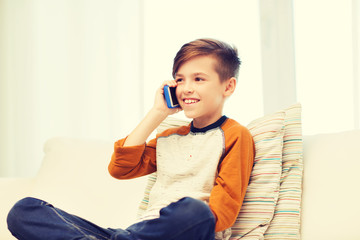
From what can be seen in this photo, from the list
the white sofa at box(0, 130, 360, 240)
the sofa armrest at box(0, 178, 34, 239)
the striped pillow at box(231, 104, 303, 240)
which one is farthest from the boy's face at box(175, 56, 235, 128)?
the sofa armrest at box(0, 178, 34, 239)

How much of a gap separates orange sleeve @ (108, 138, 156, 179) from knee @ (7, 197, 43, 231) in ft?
1.00

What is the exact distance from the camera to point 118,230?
1.12 m

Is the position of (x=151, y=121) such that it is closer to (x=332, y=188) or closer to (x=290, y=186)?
(x=290, y=186)

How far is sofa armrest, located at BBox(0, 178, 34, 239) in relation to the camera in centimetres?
169

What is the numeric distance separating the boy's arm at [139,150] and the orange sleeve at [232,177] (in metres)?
0.24

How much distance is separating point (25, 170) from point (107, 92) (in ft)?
2.81

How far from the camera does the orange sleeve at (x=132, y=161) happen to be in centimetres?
139

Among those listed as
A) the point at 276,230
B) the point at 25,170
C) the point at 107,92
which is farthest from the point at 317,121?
the point at 25,170

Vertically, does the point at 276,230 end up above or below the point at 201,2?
below

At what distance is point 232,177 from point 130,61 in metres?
1.66

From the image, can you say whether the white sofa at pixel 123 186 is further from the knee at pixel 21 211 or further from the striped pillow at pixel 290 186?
the knee at pixel 21 211

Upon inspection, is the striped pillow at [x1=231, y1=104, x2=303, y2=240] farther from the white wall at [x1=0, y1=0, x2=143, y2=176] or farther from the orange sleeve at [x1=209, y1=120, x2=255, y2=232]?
the white wall at [x1=0, y1=0, x2=143, y2=176]

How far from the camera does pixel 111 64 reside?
2.76 m

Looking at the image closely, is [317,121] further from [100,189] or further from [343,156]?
[100,189]
